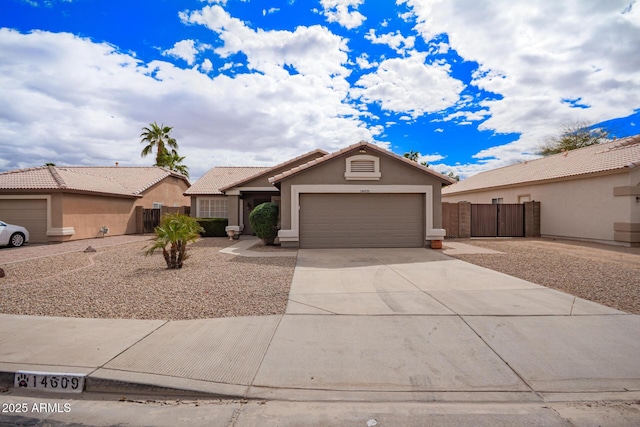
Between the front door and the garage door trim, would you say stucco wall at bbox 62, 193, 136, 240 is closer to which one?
the front door

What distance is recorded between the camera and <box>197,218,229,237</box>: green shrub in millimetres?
20766

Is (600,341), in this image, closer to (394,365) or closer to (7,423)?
(394,365)

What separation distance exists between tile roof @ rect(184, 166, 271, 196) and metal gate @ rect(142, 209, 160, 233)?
3905 mm

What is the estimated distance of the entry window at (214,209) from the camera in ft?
74.9

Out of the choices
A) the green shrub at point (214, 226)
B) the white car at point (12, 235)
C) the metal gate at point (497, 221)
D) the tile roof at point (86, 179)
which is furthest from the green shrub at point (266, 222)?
the metal gate at point (497, 221)

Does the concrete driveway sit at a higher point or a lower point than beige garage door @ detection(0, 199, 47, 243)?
lower

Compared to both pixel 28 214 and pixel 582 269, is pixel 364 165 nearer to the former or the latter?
pixel 582 269

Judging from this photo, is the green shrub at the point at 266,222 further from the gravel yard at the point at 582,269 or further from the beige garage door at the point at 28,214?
the beige garage door at the point at 28,214

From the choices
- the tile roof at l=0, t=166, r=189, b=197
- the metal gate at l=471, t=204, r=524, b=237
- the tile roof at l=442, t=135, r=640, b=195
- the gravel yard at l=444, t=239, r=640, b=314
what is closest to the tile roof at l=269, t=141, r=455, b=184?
the gravel yard at l=444, t=239, r=640, b=314

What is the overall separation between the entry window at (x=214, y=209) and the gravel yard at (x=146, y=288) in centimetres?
1154

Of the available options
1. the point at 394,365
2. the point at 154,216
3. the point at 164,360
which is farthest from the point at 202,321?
the point at 154,216

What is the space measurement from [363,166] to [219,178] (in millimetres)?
13526

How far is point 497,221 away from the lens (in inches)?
775

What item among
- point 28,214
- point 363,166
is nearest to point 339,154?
point 363,166
